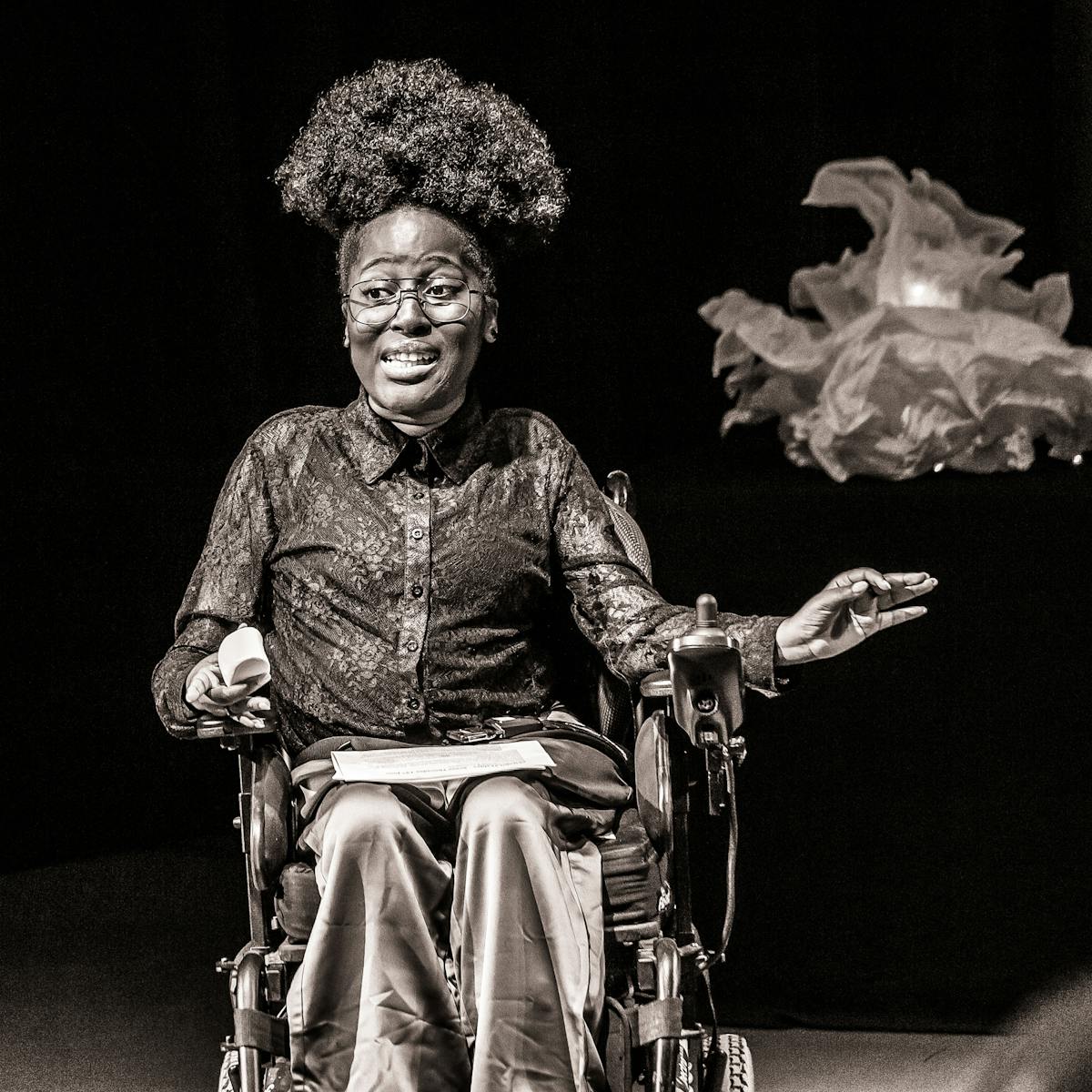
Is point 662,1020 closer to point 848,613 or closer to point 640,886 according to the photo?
point 640,886

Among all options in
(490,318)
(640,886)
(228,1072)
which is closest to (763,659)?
(640,886)

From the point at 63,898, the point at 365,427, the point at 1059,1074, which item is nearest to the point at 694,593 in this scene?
the point at 365,427

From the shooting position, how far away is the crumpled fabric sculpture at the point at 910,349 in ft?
13.4

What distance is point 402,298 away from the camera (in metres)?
3.13

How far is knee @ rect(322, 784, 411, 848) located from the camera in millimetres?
2697

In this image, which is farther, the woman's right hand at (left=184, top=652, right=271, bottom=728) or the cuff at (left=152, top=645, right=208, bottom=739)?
the cuff at (left=152, top=645, right=208, bottom=739)

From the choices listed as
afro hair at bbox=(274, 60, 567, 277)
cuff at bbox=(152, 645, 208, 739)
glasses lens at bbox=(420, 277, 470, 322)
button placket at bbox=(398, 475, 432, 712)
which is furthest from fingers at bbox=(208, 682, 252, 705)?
afro hair at bbox=(274, 60, 567, 277)

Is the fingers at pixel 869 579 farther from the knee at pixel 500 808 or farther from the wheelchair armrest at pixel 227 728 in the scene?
the wheelchair armrest at pixel 227 728

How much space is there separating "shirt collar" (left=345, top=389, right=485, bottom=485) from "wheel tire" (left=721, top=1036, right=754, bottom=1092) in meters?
1.20

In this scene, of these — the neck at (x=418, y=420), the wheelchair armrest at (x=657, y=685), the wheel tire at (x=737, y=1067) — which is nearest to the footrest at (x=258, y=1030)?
the wheelchair armrest at (x=657, y=685)

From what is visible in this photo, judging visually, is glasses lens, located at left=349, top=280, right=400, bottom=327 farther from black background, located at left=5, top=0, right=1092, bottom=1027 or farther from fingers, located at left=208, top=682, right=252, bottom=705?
black background, located at left=5, top=0, right=1092, bottom=1027

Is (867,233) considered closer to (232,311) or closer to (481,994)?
(232,311)

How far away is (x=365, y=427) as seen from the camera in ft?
10.6

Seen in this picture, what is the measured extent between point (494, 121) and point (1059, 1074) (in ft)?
7.28
